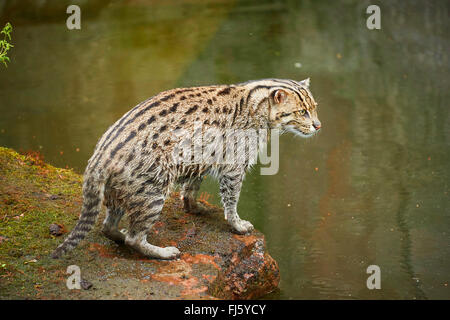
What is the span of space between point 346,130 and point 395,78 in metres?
2.22

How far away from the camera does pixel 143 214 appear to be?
219 inches

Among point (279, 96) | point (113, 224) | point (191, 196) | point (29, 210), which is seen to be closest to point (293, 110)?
point (279, 96)

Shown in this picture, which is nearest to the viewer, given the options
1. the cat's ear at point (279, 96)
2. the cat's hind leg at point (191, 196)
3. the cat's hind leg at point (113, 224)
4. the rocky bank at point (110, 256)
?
the rocky bank at point (110, 256)

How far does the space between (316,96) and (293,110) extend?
4582 mm

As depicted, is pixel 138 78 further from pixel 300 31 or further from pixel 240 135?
pixel 240 135

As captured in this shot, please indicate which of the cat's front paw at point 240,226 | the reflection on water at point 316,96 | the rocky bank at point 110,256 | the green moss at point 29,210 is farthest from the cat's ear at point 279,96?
the green moss at point 29,210

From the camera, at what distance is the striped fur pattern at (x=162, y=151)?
544 centimetres

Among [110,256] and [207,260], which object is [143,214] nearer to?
[110,256]

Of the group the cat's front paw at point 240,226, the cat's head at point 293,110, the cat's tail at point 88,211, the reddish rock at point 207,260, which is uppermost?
the cat's head at point 293,110

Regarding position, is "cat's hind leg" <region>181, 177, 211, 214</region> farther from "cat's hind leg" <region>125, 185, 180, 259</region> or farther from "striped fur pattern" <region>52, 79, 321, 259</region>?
"cat's hind leg" <region>125, 185, 180, 259</region>

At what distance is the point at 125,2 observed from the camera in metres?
14.5

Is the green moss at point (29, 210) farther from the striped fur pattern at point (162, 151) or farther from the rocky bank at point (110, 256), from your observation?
the striped fur pattern at point (162, 151)

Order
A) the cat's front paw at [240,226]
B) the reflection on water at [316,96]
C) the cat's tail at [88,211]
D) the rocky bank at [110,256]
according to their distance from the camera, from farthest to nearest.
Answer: the reflection on water at [316,96] → the cat's front paw at [240,226] → the cat's tail at [88,211] → the rocky bank at [110,256]

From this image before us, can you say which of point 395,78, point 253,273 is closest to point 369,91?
point 395,78
